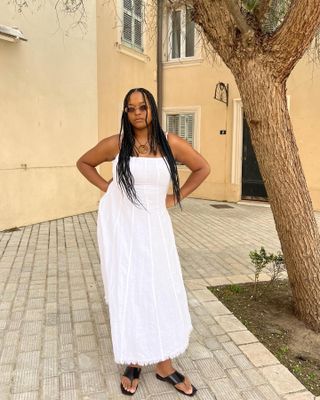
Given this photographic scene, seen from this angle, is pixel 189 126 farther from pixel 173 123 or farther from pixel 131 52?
pixel 131 52

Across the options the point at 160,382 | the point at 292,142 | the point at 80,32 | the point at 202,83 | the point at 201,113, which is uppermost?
the point at 80,32

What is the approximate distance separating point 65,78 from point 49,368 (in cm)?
643

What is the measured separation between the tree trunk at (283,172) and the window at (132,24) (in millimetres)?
7130

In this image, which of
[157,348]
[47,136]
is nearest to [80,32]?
[47,136]

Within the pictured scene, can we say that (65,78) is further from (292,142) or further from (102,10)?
(292,142)

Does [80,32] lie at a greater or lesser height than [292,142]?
greater

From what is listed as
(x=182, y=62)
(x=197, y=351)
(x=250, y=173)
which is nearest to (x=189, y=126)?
(x=182, y=62)

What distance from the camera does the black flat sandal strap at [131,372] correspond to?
2451 millimetres

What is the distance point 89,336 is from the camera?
121 inches

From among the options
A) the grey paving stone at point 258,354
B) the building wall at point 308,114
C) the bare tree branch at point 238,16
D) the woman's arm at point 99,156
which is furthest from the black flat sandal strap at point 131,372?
the building wall at point 308,114

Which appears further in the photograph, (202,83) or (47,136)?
(202,83)

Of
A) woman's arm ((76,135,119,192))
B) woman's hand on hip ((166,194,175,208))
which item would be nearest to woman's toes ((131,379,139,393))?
woman's hand on hip ((166,194,175,208))

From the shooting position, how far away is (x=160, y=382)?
250 cm

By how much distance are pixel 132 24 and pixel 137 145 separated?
8.46 meters
